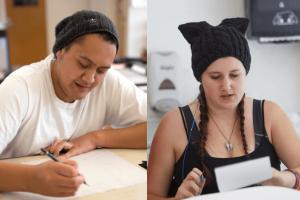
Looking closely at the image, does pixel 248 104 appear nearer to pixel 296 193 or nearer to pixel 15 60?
pixel 296 193

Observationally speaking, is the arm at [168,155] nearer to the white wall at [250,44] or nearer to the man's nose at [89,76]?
the white wall at [250,44]

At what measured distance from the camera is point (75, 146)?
707mm

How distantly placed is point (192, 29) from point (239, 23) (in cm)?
8

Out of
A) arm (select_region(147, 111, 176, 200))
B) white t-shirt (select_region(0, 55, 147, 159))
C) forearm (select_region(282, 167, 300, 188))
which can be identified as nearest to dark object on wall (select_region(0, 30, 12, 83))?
white t-shirt (select_region(0, 55, 147, 159))

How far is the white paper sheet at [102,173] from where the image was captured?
59cm

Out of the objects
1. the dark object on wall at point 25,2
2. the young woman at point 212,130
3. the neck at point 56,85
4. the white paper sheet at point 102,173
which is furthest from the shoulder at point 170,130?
the dark object on wall at point 25,2

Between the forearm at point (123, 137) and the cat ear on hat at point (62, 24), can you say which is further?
the forearm at point (123, 137)

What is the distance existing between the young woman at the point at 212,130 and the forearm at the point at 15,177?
0.65 ft

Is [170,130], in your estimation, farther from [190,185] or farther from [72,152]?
[72,152]

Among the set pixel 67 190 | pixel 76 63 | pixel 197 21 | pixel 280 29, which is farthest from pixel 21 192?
pixel 280 29

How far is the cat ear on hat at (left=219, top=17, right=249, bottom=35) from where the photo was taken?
558mm

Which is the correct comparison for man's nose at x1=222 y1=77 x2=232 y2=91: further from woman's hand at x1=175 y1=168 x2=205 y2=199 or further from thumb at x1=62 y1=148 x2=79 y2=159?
thumb at x1=62 y1=148 x2=79 y2=159

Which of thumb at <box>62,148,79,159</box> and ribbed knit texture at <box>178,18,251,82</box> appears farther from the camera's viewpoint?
thumb at <box>62,148,79,159</box>

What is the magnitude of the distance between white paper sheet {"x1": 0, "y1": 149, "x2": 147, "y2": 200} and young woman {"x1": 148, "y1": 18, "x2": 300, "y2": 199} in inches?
2.9
